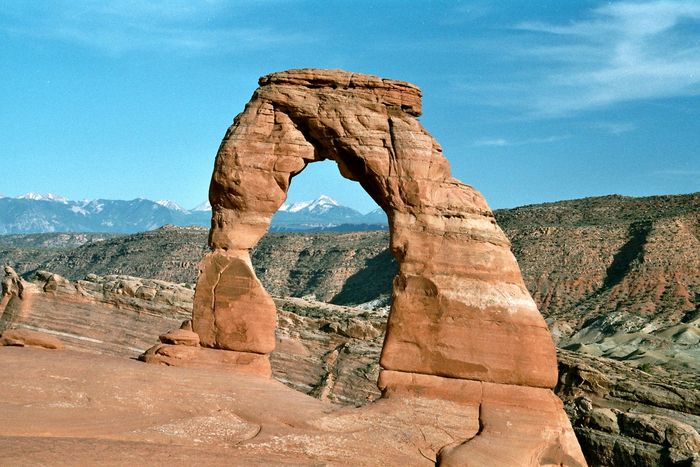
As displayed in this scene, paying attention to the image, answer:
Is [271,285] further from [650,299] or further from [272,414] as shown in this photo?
[272,414]

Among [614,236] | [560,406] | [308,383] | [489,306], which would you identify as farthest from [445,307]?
[614,236]

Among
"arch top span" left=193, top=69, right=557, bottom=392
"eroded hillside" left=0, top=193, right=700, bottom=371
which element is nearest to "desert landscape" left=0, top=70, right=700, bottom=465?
"arch top span" left=193, top=69, right=557, bottom=392

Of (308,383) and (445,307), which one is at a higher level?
(445,307)

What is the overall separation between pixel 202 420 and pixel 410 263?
489cm

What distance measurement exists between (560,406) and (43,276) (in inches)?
838

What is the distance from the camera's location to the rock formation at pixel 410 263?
14.1 meters

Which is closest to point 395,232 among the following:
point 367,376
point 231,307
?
point 231,307

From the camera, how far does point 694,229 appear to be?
6488cm

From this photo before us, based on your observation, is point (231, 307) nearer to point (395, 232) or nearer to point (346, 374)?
point (395, 232)

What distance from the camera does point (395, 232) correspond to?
15.4 m

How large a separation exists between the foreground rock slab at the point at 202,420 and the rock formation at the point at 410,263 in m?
0.27

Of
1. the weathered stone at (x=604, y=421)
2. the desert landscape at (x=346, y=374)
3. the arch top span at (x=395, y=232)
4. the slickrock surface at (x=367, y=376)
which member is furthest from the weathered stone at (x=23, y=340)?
the weathered stone at (x=604, y=421)

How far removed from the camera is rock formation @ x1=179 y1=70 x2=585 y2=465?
14.1 metres

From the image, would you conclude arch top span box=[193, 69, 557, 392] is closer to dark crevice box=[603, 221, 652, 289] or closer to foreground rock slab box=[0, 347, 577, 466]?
foreground rock slab box=[0, 347, 577, 466]
